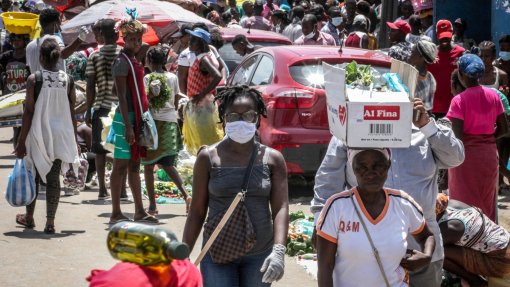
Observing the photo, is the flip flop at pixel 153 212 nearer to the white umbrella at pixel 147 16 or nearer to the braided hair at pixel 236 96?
the braided hair at pixel 236 96

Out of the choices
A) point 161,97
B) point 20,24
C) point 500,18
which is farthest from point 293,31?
point 161,97

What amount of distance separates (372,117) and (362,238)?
0.56m

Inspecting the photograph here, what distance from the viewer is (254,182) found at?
18.2 feet

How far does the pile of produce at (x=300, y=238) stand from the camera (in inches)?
359

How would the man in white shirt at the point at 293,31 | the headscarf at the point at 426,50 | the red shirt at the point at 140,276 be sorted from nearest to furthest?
the red shirt at the point at 140,276 < the headscarf at the point at 426,50 < the man in white shirt at the point at 293,31

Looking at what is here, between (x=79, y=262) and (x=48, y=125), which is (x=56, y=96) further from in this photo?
(x=79, y=262)

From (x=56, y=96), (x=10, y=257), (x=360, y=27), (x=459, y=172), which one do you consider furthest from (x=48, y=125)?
(x=360, y=27)

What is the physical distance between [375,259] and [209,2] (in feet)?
76.3

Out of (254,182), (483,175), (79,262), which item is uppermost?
(254,182)

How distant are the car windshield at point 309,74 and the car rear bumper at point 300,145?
0.51 metres

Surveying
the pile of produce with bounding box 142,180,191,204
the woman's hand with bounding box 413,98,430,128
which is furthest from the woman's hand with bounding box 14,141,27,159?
the woman's hand with bounding box 413,98,430,128

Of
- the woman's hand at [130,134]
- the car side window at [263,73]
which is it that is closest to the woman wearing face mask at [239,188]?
the woman's hand at [130,134]

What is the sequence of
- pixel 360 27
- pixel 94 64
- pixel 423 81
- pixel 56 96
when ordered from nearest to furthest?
pixel 423 81, pixel 56 96, pixel 94 64, pixel 360 27

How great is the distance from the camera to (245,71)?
13.1 metres
